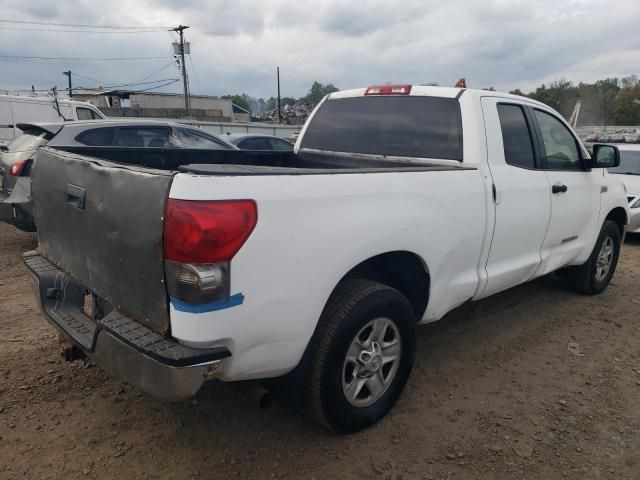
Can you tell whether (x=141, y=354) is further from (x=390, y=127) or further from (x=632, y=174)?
(x=632, y=174)

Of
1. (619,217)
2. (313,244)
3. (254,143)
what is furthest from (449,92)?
(254,143)

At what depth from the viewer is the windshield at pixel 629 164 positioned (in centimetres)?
890

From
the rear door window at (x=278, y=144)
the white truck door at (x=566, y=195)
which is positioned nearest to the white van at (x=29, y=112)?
the rear door window at (x=278, y=144)

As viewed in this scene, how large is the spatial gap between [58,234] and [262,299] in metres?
1.36

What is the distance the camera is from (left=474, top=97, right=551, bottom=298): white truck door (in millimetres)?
3477

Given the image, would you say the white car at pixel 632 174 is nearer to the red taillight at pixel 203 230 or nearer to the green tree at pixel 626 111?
the red taillight at pixel 203 230

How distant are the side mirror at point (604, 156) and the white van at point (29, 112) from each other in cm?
1224

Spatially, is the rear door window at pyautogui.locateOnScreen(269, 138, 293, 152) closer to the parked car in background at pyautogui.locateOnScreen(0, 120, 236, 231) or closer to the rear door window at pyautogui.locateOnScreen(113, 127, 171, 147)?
the parked car in background at pyautogui.locateOnScreen(0, 120, 236, 231)

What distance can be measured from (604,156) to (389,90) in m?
2.06

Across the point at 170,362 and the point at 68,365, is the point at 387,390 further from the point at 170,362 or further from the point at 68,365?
the point at 68,365

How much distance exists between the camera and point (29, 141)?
652 cm

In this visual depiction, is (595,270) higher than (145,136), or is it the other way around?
(145,136)

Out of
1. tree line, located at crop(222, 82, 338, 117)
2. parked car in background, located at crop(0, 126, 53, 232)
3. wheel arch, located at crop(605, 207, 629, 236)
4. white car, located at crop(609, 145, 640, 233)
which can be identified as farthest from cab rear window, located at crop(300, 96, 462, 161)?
tree line, located at crop(222, 82, 338, 117)

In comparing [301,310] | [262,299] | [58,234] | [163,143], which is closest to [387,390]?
[301,310]
